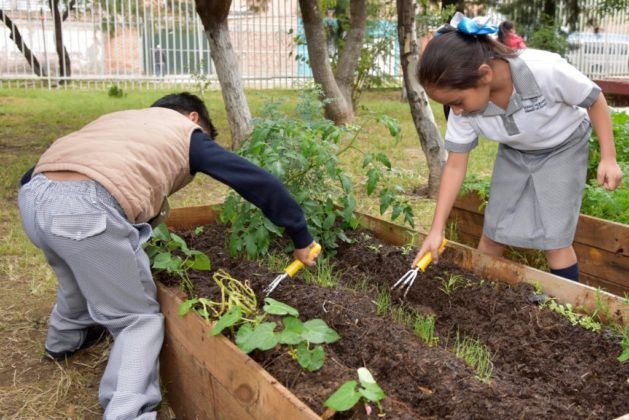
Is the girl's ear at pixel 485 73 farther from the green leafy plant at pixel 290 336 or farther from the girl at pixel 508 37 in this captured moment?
the green leafy plant at pixel 290 336

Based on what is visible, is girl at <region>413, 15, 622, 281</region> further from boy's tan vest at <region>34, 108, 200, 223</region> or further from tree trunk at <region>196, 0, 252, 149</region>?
tree trunk at <region>196, 0, 252, 149</region>

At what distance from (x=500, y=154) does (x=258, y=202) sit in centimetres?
115

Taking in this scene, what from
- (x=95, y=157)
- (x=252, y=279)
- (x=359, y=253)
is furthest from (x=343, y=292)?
(x=95, y=157)

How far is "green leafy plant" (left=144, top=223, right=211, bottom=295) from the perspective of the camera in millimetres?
2598

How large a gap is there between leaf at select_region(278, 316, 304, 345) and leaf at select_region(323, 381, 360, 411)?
29 centimetres

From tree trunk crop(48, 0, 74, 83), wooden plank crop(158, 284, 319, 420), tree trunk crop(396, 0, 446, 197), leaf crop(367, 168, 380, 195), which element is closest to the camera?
wooden plank crop(158, 284, 319, 420)

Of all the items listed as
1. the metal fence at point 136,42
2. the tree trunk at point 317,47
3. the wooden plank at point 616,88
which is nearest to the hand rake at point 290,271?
the tree trunk at point 317,47

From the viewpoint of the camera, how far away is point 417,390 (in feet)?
6.28

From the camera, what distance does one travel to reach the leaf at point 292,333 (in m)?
1.93

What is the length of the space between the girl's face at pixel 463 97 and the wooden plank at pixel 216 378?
1.07 metres

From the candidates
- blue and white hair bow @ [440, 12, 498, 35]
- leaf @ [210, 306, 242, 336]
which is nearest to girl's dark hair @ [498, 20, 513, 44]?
blue and white hair bow @ [440, 12, 498, 35]

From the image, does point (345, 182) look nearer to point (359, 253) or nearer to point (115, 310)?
point (359, 253)

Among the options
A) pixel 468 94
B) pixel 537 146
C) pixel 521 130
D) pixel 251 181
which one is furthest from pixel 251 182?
pixel 537 146

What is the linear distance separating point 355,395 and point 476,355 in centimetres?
78
